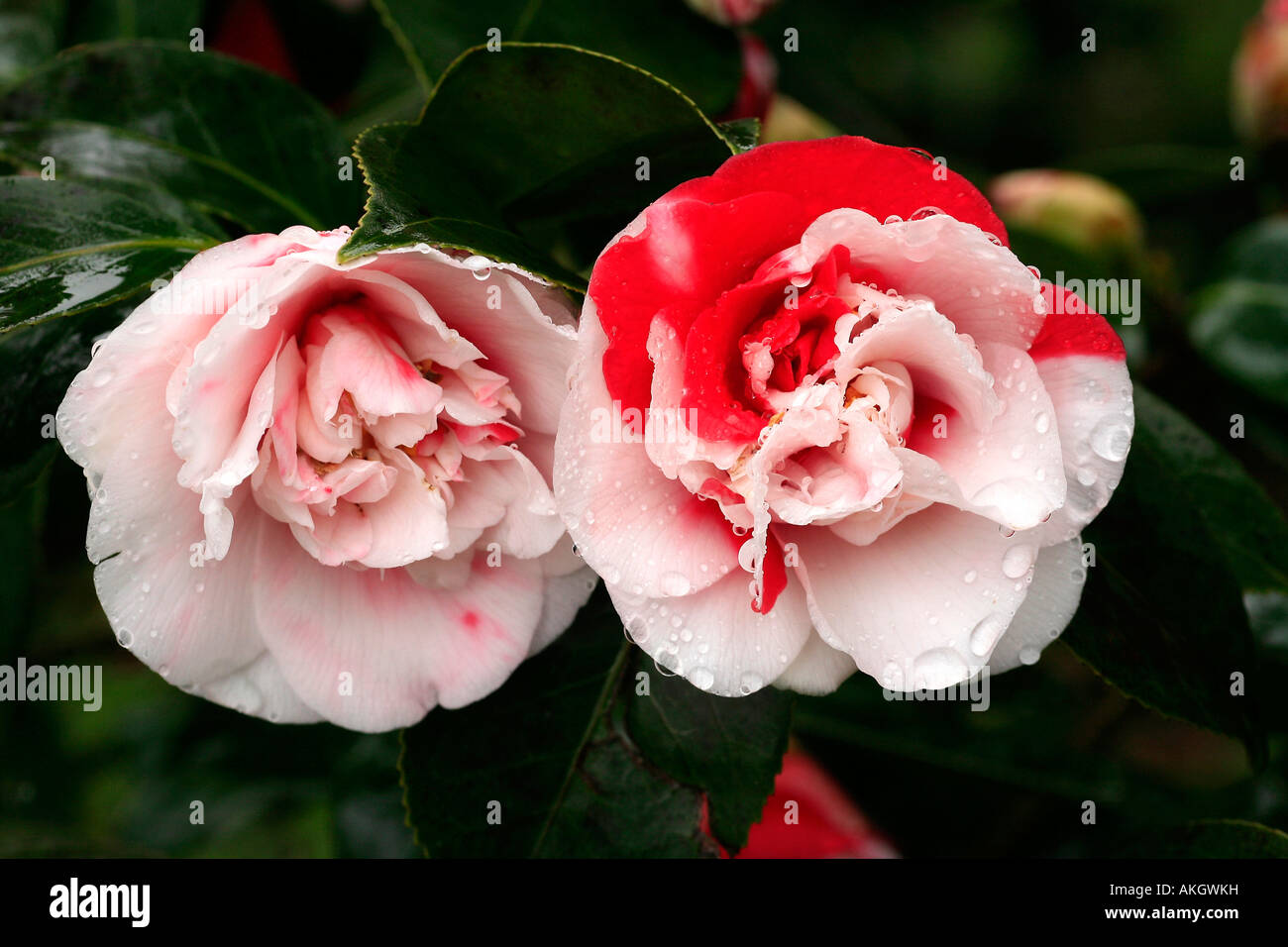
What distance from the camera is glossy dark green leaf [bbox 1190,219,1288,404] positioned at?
109cm

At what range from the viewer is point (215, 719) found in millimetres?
1274

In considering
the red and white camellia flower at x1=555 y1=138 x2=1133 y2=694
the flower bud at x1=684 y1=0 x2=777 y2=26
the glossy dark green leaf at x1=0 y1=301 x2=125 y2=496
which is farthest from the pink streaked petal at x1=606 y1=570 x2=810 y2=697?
the flower bud at x1=684 y1=0 x2=777 y2=26

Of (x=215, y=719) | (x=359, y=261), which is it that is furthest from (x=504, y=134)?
(x=215, y=719)

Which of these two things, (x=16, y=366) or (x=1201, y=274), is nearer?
(x=16, y=366)

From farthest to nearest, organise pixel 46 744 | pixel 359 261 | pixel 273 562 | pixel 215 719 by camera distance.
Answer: pixel 46 744 < pixel 215 719 < pixel 273 562 < pixel 359 261

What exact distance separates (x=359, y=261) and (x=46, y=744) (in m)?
1.24

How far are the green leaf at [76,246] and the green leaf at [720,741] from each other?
1.27 feet

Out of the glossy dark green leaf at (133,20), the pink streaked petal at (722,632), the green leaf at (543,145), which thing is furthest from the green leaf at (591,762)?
the glossy dark green leaf at (133,20)

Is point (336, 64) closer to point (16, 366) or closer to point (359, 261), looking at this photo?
point (16, 366)

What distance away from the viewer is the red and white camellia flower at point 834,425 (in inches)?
21.0

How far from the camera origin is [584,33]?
0.82 m

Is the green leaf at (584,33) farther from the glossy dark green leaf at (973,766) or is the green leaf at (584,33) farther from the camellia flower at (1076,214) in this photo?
the glossy dark green leaf at (973,766)
